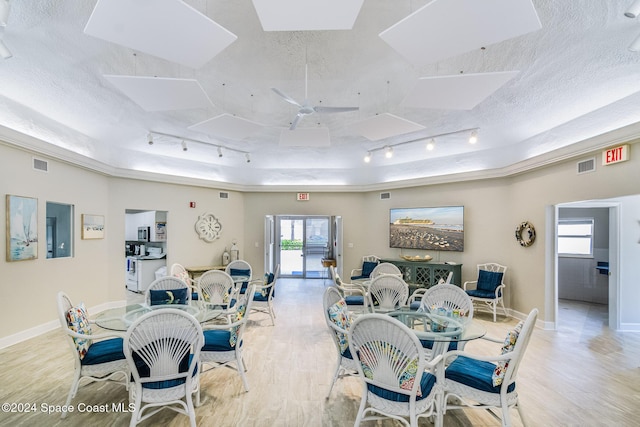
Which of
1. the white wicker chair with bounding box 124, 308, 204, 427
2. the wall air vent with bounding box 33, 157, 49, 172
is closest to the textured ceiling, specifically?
the wall air vent with bounding box 33, 157, 49, 172

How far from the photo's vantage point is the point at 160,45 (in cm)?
248

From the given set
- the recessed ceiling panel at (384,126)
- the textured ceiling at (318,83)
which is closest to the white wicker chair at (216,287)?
the textured ceiling at (318,83)

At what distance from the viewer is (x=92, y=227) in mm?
6027

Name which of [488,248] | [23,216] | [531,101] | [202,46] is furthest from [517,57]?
[23,216]

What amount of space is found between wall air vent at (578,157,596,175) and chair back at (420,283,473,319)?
9.08ft

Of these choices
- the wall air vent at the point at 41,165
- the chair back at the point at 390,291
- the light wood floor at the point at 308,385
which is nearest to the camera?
the light wood floor at the point at 308,385

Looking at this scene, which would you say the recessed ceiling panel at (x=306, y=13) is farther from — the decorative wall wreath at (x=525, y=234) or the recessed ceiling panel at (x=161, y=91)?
the decorative wall wreath at (x=525, y=234)

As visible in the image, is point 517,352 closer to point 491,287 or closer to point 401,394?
point 401,394

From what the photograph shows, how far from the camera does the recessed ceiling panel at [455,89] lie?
293 centimetres

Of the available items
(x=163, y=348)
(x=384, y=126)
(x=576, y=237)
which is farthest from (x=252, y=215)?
(x=576, y=237)

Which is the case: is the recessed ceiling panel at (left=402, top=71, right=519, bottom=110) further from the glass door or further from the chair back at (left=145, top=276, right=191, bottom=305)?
the glass door

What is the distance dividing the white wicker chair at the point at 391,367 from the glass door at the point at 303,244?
7670mm

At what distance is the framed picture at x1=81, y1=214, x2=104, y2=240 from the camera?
5832 millimetres

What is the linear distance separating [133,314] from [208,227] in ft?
15.6
